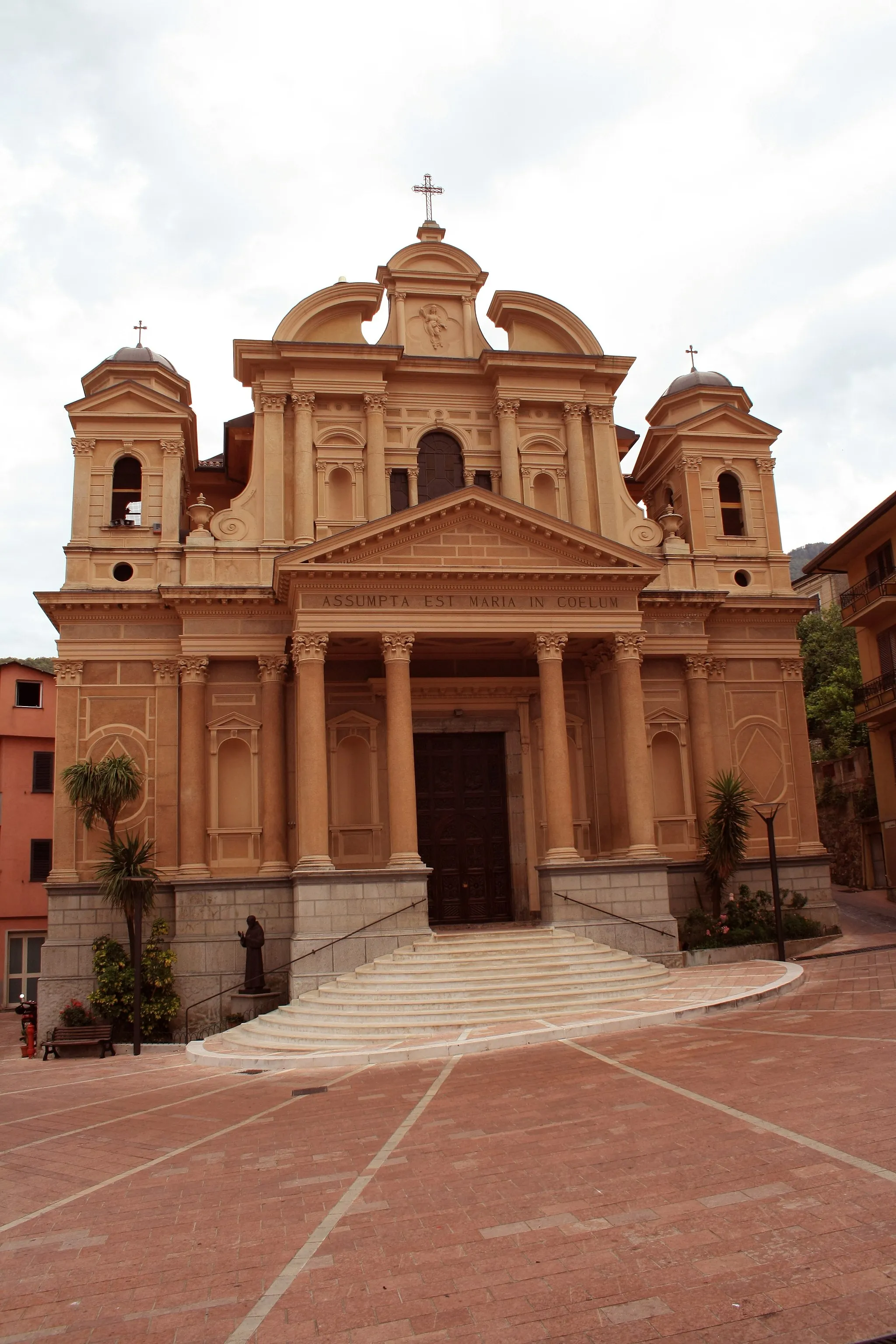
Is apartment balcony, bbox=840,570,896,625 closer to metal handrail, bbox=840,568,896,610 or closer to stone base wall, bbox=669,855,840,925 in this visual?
metal handrail, bbox=840,568,896,610

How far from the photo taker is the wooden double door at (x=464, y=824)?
2539 centimetres

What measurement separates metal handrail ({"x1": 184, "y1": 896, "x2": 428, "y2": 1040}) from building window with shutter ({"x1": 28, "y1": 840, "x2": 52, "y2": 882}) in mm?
14484

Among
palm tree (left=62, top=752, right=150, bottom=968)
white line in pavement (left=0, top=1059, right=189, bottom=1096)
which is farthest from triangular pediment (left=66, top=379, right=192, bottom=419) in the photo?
white line in pavement (left=0, top=1059, right=189, bottom=1096)

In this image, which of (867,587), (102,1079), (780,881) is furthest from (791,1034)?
(867,587)

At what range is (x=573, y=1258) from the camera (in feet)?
21.6

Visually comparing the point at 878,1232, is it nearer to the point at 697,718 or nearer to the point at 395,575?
the point at 395,575

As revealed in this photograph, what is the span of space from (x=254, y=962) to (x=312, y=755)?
4.24m

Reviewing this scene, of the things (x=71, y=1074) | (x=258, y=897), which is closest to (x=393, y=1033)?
(x=71, y=1074)

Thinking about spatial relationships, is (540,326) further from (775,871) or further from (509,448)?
(775,871)

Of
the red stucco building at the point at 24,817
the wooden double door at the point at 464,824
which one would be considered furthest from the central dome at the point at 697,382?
the red stucco building at the point at 24,817

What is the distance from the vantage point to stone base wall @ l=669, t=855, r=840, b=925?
25547 mm

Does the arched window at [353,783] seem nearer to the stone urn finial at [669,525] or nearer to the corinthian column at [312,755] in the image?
the corinthian column at [312,755]

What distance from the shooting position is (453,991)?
18.8 m

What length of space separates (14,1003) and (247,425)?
62.8 feet
